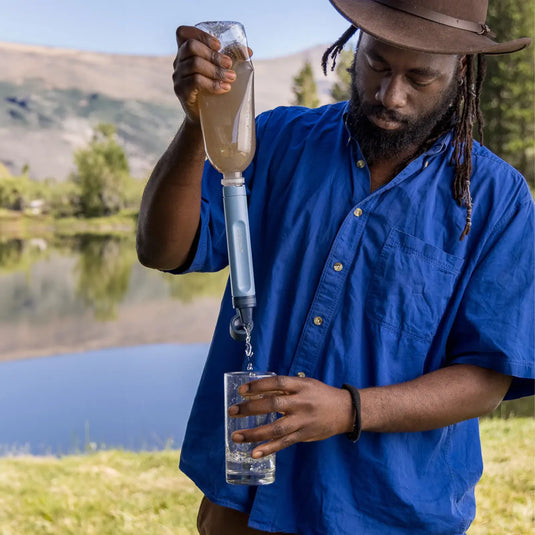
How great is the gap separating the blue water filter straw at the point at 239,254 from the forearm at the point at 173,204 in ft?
0.34

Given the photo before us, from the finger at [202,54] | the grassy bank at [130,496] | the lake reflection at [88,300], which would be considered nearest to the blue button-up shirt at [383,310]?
the finger at [202,54]

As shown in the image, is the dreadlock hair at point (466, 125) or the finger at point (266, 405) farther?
the dreadlock hair at point (466, 125)

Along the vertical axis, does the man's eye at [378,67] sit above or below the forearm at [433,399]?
above

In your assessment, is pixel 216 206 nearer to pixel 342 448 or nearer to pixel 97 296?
pixel 342 448

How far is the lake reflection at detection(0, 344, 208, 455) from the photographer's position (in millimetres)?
8188

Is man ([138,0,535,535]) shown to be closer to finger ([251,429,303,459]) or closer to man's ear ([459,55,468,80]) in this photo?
man's ear ([459,55,468,80])

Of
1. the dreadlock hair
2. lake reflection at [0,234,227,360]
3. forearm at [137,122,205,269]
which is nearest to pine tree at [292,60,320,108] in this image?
lake reflection at [0,234,227,360]

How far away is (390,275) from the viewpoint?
158cm

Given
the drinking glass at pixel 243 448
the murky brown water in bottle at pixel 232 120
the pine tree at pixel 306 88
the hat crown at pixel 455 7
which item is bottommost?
the drinking glass at pixel 243 448

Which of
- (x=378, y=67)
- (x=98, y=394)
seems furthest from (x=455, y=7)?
(x=98, y=394)

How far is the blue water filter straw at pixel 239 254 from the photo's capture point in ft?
4.49

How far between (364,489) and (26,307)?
12.9 metres

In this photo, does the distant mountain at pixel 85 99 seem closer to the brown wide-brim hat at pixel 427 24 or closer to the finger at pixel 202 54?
the brown wide-brim hat at pixel 427 24

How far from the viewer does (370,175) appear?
5.39 ft
